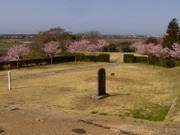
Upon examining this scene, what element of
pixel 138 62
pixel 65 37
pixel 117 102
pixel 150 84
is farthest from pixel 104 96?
pixel 65 37

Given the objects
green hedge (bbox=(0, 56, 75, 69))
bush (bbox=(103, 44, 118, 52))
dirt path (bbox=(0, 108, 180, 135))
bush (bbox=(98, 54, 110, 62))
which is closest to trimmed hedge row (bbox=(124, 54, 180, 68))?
bush (bbox=(98, 54, 110, 62))

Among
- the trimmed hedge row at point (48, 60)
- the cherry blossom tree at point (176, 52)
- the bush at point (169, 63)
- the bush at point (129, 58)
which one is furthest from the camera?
the bush at point (129, 58)

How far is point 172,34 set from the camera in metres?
47.4

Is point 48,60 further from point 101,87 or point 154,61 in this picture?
point 101,87

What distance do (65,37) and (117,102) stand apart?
1809 inches

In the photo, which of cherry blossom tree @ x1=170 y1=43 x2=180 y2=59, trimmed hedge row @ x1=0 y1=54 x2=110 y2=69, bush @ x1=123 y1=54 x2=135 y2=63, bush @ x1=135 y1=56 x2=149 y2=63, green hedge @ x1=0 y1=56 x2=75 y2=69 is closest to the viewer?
green hedge @ x1=0 y1=56 x2=75 y2=69

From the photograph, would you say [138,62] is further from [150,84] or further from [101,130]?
[101,130]

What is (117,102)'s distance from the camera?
1597 cm

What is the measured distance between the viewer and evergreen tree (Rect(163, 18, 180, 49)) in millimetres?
46375

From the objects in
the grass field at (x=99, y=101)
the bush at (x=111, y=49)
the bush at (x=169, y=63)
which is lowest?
the grass field at (x=99, y=101)

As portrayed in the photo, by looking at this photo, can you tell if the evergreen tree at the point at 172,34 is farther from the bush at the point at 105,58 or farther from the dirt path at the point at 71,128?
the dirt path at the point at 71,128

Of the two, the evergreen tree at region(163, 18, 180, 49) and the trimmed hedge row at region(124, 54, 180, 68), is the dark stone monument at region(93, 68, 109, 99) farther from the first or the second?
the evergreen tree at region(163, 18, 180, 49)

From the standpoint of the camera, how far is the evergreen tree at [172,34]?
46375mm

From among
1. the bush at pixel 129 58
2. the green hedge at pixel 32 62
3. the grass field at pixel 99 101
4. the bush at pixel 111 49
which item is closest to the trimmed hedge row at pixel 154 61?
the bush at pixel 129 58
